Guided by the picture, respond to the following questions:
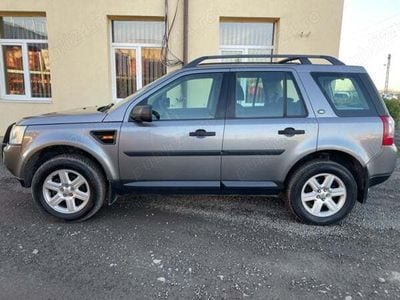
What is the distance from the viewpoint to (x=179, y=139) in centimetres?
344

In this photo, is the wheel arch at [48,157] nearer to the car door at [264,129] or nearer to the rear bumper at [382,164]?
the car door at [264,129]

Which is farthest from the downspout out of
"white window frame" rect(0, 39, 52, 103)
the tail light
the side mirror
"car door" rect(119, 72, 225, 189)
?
the tail light

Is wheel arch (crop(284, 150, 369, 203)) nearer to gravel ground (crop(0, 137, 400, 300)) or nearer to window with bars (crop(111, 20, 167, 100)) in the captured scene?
gravel ground (crop(0, 137, 400, 300))

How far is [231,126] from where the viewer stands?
11.3 feet

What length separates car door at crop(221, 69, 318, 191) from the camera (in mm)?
3443

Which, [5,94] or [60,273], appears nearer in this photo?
[60,273]

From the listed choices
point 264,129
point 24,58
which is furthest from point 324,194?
point 24,58

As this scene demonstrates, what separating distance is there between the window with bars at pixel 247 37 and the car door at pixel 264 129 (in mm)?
4708

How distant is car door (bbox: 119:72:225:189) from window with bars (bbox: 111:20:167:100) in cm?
458

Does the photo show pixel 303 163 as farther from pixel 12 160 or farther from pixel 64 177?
pixel 12 160

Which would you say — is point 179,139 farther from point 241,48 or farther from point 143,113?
point 241,48

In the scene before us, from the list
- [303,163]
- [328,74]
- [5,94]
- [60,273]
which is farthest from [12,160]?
[5,94]

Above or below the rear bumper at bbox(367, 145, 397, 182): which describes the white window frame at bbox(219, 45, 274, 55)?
above

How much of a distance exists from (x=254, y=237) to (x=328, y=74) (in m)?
2.01
